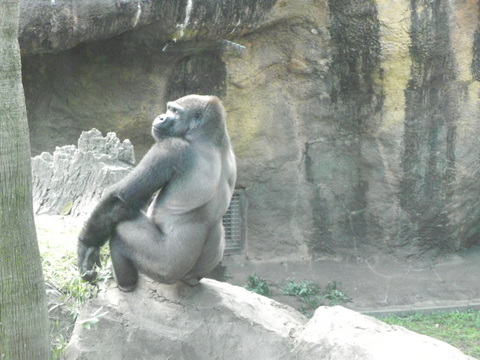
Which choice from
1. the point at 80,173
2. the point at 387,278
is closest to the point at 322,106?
the point at 387,278

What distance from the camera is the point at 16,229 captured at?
283 cm

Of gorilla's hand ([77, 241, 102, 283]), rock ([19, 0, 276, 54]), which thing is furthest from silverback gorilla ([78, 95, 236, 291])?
rock ([19, 0, 276, 54])

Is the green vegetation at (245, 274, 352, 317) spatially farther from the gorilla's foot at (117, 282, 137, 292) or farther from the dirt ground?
the gorilla's foot at (117, 282, 137, 292)

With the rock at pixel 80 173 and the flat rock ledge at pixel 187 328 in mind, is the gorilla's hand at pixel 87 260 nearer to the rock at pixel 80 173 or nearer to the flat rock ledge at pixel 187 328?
the flat rock ledge at pixel 187 328

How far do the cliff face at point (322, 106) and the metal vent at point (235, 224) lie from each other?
Result: 0.30ft

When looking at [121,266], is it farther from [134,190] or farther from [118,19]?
[118,19]

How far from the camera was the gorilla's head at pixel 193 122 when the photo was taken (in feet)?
12.6

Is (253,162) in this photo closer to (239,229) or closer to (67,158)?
(239,229)

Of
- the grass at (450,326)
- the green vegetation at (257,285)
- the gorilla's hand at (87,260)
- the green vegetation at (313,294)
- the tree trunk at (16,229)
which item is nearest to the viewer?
the tree trunk at (16,229)

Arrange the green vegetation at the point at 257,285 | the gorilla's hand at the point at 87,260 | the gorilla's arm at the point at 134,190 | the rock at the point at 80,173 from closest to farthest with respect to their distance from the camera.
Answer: the gorilla's arm at the point at 134,190, the gorilla's hand at the point at 87,260, the rock at the point at 80,173, the green vegetation at the point at 257,285

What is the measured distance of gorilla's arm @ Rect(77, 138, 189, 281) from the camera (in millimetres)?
3629

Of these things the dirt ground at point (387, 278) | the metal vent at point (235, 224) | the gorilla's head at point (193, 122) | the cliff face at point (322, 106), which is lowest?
the dirt ground at point (387, 278)

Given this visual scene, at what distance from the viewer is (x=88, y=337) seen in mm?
3688

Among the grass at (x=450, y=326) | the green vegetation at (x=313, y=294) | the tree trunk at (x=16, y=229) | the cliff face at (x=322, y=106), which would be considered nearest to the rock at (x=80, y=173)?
the cliff face at (x=322, y=106)
